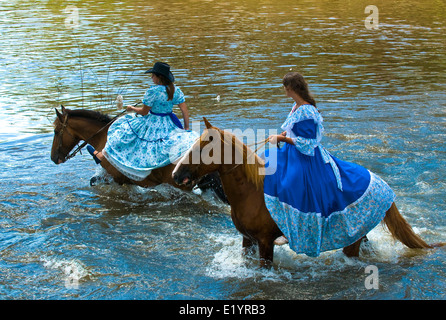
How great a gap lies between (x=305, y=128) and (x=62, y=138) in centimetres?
556

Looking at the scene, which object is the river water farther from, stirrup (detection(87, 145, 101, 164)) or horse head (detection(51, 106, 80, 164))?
horse head (detection(51, 106, 80, 164))

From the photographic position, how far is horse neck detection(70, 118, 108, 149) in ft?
31.3

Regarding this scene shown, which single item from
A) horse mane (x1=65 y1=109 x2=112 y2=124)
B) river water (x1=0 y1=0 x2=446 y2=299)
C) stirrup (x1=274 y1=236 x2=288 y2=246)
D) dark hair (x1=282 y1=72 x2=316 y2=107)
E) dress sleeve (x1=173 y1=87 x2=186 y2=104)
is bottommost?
river water (x1=0 y1=0 x2=446 y2=299)

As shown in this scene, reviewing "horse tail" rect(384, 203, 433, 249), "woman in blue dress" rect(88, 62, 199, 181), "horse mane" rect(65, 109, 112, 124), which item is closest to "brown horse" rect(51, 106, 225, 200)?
"horse mane" rect(65, 109, 112, 124)

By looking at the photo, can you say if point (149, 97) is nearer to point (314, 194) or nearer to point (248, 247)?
point (248, 247)

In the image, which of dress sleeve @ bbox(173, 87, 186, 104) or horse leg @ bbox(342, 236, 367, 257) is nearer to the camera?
horse leg @ bbox(342, 236, 367, 257)

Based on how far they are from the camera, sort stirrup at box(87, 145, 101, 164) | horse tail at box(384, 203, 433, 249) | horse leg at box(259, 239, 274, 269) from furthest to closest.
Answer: stirrup at box(87, 145, 101, 164), horse tail at box(384, 203, 433, 249), horse leg at box(259, 239, 274, 269)

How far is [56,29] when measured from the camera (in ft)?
90.0

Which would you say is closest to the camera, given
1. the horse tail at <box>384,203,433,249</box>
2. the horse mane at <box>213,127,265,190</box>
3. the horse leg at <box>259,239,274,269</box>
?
the horse mane at <box>213,127,265,190</box>

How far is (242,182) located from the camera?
5879 millimetres

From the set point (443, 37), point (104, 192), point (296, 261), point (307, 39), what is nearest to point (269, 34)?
point (307, 39)

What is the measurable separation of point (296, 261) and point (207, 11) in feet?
90.2
